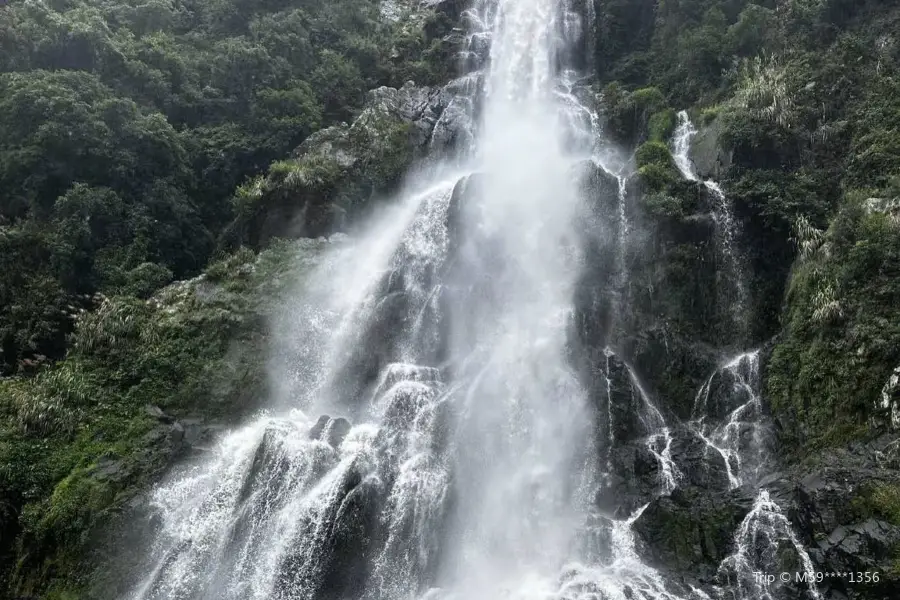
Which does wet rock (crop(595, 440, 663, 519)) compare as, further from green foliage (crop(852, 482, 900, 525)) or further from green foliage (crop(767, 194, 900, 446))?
green foliage (crop(852, 482, 900, 525))

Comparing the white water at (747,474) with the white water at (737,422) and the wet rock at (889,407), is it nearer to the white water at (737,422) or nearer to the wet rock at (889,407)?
the white water at (737,422)

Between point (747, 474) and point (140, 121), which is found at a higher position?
point (140, 121)

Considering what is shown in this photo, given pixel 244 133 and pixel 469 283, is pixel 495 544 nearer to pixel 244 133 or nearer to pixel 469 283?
pixel 469 283

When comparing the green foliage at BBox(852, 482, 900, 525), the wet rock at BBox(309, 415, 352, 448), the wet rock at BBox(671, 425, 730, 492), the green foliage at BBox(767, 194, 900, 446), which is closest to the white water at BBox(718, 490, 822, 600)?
the green foliage at BBox(852, 482, 900, 525)

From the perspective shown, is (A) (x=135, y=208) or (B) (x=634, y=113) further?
(B) (x=634, y=113)

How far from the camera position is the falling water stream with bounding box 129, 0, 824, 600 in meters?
12.9

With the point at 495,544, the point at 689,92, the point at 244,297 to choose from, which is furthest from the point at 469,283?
the point at 689,92

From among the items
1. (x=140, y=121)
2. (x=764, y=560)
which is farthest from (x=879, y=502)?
(x=140, y=121)

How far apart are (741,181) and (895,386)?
8.36 meters

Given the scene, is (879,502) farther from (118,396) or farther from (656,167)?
(118,396)

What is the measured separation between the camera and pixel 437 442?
15.0 meters

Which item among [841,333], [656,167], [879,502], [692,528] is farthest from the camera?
[656,167]

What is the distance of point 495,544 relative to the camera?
13.6m

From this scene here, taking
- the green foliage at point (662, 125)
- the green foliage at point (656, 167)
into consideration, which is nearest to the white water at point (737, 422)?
the green foliage at point (656, 167)
